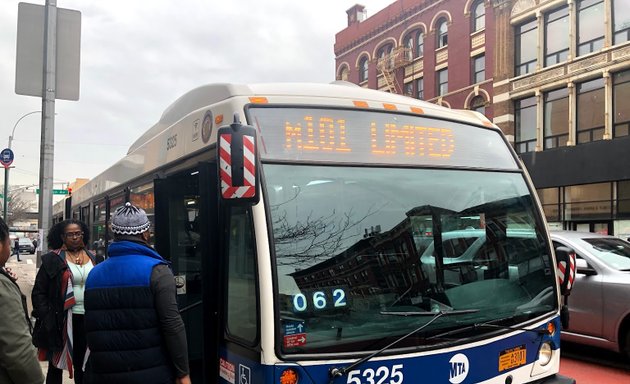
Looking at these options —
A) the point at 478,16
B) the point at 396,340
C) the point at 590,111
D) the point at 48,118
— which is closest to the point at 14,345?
the point at 396,340

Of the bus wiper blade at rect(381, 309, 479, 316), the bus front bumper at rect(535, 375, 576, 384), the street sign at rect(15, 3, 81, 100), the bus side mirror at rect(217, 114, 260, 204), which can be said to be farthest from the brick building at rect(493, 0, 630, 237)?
the bus side mirror at rect(217, 114, 260, 204)

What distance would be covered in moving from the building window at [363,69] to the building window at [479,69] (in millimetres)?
8285

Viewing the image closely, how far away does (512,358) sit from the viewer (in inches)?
140

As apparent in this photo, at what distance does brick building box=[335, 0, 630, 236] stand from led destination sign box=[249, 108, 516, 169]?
1843cm

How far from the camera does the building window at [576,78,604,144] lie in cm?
2086

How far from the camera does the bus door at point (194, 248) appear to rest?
3.41 meters

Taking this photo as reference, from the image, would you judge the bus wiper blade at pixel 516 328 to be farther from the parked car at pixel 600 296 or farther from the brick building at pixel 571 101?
the brick building at pixel 571 101

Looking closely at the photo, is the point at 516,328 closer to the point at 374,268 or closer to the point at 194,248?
the point at 374,268

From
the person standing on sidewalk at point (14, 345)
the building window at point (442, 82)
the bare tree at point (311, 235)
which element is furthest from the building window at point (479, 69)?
the person standing on sidewalk at point (14, 345)

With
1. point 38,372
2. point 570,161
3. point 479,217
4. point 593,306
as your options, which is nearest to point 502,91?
point 570,161

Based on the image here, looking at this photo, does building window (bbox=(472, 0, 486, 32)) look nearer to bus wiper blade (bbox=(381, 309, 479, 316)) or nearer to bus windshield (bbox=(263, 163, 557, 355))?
bus windshield (bbox=(263, 163, 557, 355))

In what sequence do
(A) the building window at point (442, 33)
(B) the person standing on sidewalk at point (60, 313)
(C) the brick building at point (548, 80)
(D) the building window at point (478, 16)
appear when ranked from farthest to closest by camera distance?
(A) the building window at point (442, 33)
(D) the building window at point (478, 16)
(C) the brick building at point (548, 80)
(B) the person standing on sidewalk at point (60, 313)

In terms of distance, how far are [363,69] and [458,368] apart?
105 ft

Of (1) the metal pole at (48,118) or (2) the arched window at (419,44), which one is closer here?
(1) the metal pole at (48,118)
